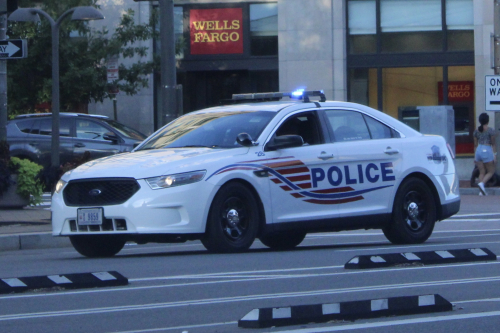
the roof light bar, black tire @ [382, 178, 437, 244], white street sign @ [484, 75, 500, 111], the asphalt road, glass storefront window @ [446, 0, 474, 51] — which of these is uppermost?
glass storefront window @ [446, 0, 474, 51]

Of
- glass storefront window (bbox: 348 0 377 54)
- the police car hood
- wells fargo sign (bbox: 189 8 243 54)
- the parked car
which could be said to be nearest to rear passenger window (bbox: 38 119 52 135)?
the parked car

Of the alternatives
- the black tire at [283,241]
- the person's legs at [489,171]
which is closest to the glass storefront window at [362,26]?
the person's legs at [489,171]

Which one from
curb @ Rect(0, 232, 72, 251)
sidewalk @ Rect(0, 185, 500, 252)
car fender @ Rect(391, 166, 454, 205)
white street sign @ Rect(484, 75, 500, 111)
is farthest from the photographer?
white street sign @ Rect(484, 75, 500, 111)

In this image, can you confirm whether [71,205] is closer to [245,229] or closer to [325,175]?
[245,229]

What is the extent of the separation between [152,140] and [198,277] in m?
3.12

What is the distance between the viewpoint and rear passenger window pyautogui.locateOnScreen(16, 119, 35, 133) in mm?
20922

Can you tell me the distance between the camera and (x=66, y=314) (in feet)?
21.2

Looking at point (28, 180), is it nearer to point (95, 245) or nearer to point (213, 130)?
point (95, 245)

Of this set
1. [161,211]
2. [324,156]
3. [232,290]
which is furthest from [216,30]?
[232,290]

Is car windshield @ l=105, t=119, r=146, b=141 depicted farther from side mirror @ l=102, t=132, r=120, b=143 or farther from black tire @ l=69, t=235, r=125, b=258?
black tire @ l=69, t=235, r=125, b=258

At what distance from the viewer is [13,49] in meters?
14.3

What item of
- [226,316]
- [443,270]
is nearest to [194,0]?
[443,270]

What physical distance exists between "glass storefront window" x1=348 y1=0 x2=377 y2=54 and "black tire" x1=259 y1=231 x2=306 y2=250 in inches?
639

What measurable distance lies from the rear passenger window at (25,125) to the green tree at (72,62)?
12.5 feet
